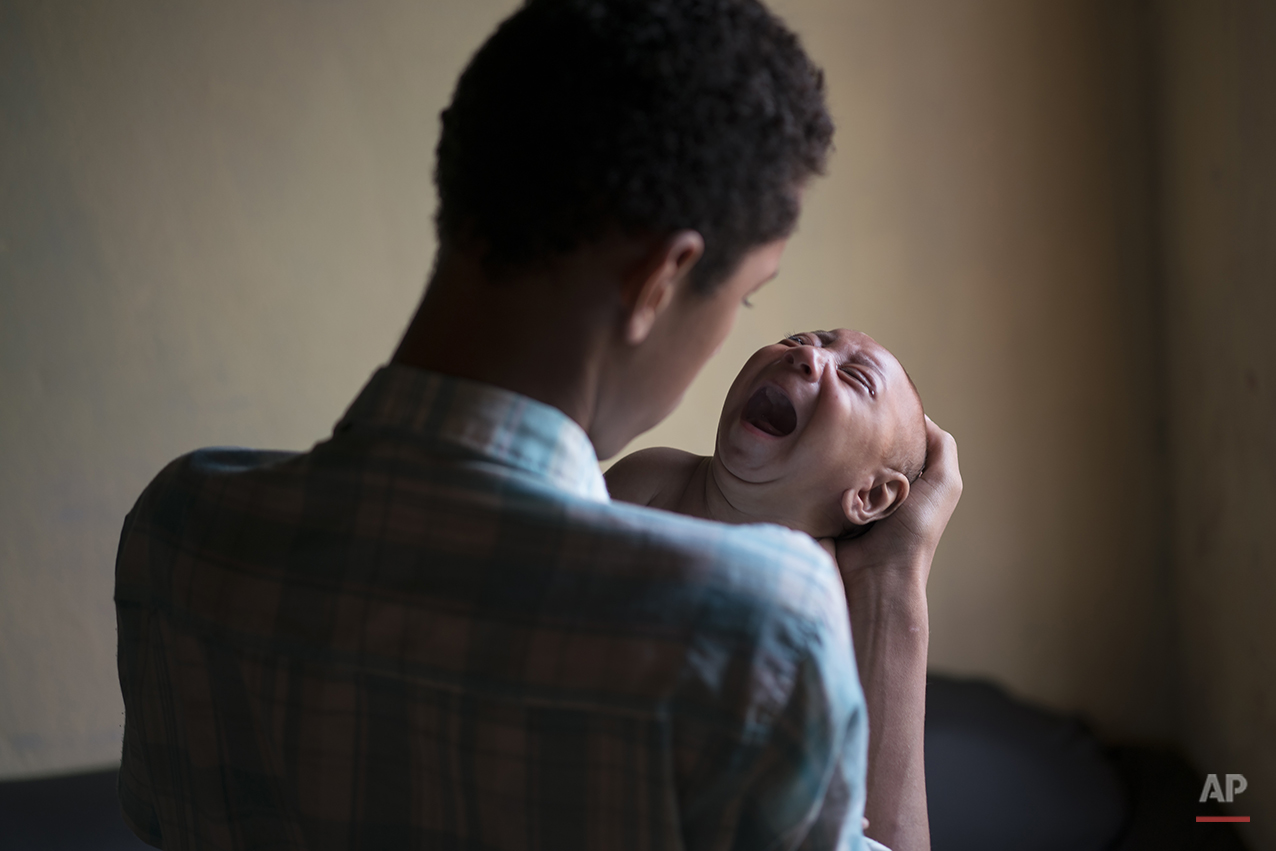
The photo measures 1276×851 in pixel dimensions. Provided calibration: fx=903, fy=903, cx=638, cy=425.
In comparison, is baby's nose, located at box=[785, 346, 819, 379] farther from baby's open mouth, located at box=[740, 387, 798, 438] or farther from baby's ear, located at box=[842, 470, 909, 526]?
baby's ear, located at box=[842, 470, 909, 526]

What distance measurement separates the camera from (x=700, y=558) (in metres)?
0.53

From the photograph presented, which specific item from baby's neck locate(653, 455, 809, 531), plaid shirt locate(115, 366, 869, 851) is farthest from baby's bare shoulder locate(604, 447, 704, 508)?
plaid shirt locate(115, 366, 869, 851)

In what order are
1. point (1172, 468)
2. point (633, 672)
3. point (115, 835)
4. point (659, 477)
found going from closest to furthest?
point (633, 672) → point (659, 477) → point (115, 835) → point (1172, 468)

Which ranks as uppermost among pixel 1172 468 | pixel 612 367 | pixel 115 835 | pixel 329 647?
pixel 612 367

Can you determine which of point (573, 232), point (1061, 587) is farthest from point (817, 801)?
point (1061, 587)

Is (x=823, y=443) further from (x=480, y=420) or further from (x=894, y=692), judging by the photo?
(x=480, y=420)

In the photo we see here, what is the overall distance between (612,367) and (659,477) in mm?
868

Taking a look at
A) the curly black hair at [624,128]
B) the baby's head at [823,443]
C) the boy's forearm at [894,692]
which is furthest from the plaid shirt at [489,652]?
the baby's head at [823,443]

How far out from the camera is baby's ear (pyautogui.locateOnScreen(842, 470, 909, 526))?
1364 mm

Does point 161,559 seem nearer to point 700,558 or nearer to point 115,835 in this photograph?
point 700,558

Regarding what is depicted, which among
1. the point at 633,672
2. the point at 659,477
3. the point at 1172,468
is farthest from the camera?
the point at 1172,468

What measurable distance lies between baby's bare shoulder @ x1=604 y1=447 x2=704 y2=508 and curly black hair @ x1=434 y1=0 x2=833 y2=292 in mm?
867

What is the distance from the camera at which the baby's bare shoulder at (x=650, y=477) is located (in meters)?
1.48

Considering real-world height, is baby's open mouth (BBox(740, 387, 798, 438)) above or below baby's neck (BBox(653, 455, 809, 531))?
above
